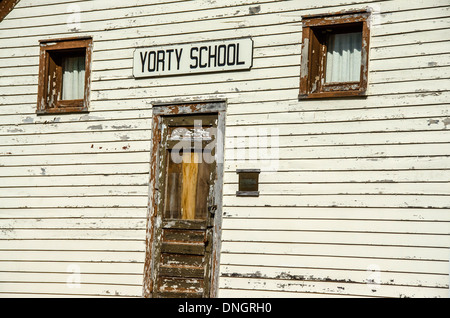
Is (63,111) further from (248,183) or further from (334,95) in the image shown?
(334,95)

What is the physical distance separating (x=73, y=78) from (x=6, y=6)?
1728 millimetres

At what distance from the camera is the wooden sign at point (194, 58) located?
984 cm

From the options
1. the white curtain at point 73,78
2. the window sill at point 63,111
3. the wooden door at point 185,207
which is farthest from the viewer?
the white curtain at point 73,78

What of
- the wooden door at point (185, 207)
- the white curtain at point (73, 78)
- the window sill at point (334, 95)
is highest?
the white curtain at point (73, 78)

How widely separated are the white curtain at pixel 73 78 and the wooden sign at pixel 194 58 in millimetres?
1116

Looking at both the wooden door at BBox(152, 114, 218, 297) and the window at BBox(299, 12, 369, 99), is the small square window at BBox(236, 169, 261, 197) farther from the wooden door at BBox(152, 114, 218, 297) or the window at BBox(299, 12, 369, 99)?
the window at BBox(299, 12, 369, 99)

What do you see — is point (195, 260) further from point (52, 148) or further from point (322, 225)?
point (52, 148)

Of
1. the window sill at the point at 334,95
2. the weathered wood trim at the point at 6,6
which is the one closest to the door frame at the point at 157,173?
the window sill at the point at 334,95

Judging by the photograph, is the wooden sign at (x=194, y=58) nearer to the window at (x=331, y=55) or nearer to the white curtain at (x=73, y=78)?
the window at (x=331, y=55)

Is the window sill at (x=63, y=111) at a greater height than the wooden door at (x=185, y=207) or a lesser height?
greater

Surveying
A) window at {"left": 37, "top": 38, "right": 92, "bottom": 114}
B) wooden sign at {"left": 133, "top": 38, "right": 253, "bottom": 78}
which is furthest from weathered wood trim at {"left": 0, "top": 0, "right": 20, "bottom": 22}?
wooden sign at {"left": 133, "top": 38, "right": 253, "bottom": 78}

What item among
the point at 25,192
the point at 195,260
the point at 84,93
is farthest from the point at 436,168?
the point at 25,192

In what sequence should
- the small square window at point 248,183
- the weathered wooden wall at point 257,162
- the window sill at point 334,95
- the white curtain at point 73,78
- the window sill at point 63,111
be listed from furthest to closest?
the white curtain at point 73,78
the window sill at point 63,111
the small square window at point 248,183
the window sill at point 334,95
the weathered wooden wall at point 257,162

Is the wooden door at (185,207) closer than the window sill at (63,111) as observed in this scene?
Yes
